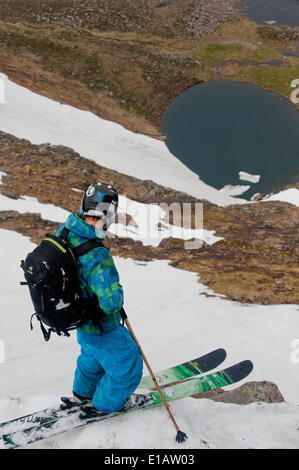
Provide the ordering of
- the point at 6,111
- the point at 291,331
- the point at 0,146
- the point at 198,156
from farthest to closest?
the point at 198,156
the point at 6,111
the point at 0,146
the point at 291,331

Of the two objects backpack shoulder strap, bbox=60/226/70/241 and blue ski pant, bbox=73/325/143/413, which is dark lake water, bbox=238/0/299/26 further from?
blue ski pant, bbox=73/325/143/413

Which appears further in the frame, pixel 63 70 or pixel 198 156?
pixel 63 70

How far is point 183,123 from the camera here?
3678 centimetres

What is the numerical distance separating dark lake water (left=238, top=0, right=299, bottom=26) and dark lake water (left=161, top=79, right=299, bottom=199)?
64.0 feet

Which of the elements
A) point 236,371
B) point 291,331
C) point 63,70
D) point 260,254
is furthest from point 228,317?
point 63,70

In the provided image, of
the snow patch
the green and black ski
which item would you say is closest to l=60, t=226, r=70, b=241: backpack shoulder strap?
the green and black ski

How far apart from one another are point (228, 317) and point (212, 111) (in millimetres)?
33327

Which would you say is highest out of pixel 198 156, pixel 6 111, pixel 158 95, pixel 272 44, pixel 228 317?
pixel 272 44

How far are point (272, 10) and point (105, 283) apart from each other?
212 feet

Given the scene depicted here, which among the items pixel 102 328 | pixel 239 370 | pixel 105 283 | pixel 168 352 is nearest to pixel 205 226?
pixel 168 352

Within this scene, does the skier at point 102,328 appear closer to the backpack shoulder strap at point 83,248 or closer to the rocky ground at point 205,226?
the backpack shoulder strap at point 83,248

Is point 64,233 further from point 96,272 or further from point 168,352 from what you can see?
point 168,352

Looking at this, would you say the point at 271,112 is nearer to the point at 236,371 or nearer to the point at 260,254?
the point at 260,254

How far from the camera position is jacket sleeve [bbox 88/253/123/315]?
4.13m
